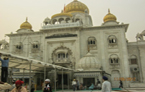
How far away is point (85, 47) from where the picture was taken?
79.3 ft

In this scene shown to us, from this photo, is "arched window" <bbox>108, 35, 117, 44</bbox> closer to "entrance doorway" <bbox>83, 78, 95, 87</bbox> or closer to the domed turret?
the domed turret

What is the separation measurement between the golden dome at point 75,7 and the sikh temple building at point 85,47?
444cm

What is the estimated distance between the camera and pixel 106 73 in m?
21.2

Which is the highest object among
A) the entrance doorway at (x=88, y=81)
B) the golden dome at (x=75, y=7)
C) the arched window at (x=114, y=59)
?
the golden dome at (x=75, y=7)

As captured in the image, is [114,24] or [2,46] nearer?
[114,24]

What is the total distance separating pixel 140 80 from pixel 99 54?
815cm

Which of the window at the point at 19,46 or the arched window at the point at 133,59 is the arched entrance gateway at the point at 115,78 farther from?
Answer: the window at the point at 19,46

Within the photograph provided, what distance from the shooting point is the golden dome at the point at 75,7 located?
3047 cm

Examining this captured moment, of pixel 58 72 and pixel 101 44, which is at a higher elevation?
pixel 101 44

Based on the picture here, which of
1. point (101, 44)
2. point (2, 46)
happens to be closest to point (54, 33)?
point (101, 44)

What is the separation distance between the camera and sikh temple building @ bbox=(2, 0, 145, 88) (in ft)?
72.9

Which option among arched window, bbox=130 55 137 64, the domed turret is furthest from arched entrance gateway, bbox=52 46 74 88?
arched window, bbox=130 55 137 64

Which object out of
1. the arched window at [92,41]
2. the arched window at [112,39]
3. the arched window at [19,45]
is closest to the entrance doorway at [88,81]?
the arched window at [92,41]

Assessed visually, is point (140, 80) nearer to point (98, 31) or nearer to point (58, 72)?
point (98, 31)
